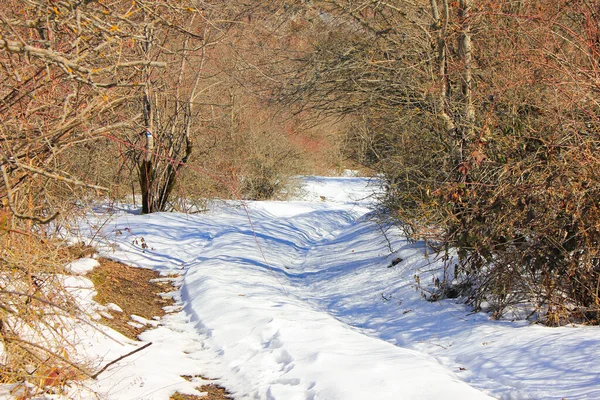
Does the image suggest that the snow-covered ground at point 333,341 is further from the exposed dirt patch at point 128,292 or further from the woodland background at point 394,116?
the woodland background at point 394,116

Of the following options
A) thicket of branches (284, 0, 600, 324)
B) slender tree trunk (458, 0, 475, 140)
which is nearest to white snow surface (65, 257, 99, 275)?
thicket of branches (284, 0, 600, 324)

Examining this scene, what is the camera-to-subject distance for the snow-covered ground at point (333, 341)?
15.5 feet

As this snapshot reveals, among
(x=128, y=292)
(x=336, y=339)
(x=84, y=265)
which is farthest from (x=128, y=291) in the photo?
(x=336, y=339)

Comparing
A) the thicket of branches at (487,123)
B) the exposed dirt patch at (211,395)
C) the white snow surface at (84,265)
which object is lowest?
the exposed dirt patch at (211,395)

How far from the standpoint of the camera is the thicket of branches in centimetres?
585

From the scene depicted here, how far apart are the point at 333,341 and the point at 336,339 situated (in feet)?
0.29

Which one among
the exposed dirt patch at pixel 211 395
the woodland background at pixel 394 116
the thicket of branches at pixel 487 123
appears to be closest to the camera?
the woodland background at pixel 394 116

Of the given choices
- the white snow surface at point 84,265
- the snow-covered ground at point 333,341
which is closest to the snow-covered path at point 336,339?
the snow-covered ground at point 333,341

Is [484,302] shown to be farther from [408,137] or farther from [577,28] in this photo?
[577,28]

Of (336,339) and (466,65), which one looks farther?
(466,65)

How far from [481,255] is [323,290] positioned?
321 cm

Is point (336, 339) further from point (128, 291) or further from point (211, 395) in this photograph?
point (128, 291)

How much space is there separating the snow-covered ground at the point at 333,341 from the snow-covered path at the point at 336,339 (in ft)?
0.05

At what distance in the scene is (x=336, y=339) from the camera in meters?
5.88
